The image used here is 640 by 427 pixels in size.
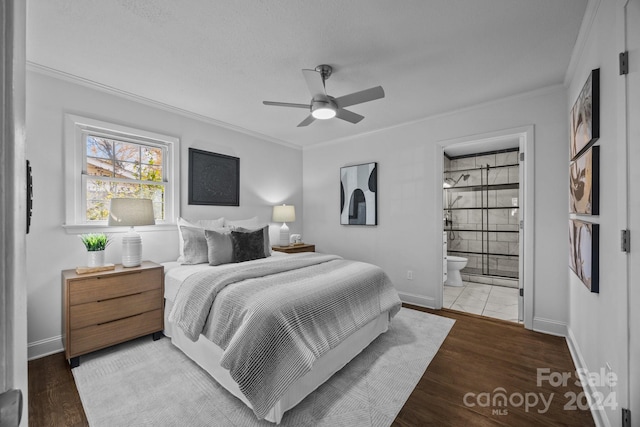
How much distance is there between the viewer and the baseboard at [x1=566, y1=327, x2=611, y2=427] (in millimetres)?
1572

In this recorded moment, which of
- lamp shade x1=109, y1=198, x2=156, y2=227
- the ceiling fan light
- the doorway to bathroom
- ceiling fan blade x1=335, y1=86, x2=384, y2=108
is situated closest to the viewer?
ceiling fan blade x1=335, y1=86, x2=384, y2=108

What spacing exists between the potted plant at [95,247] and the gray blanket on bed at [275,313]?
35.8 inches

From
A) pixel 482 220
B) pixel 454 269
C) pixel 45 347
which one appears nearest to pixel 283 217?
pixel 45 347

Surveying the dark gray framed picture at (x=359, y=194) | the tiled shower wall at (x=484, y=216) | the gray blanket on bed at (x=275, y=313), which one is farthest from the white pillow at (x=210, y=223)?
the tiled shower wall at (x=484, y=216)

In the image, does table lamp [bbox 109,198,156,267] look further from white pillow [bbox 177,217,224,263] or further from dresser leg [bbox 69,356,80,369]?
dresser leg [bbox 69,356,80,369]

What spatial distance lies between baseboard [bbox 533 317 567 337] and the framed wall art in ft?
5.51

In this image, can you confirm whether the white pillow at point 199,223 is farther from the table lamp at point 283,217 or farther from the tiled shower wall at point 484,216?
the tiled shower wall at point 484,216

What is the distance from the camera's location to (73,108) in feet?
8.62

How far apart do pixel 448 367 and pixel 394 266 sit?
1.77 meters

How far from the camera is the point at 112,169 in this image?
2963 mm

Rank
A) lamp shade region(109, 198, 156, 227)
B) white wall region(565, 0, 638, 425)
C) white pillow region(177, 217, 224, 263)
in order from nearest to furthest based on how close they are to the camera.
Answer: white wall region(565, 0, 638, 425)
lamp shade region(109, 198, 156, 227)
white pillow region(177, 217, 224, 263)

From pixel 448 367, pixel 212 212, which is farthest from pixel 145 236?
pixel 448 367

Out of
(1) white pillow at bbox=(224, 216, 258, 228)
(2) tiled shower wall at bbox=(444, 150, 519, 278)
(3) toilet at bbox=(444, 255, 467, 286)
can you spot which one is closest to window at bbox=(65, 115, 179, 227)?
(1) white pillow at bbox=(224, 216, 258, 228)

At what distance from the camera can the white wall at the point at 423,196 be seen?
2.82m
